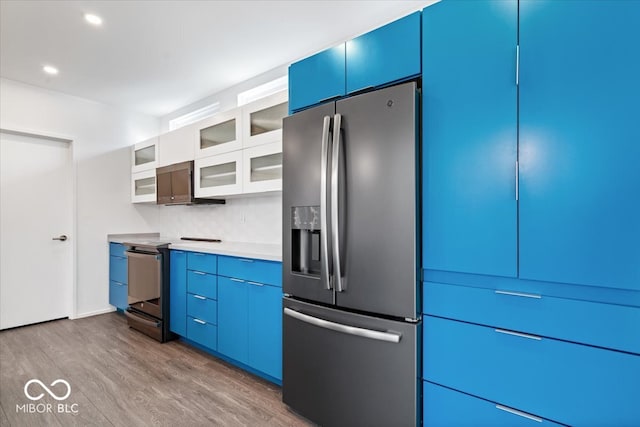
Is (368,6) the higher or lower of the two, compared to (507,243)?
higher

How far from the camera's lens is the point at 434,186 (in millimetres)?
1590

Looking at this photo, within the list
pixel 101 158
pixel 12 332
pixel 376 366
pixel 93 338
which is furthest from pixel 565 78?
pixel 12 332

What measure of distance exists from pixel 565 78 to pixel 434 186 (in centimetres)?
63

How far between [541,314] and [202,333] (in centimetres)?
263

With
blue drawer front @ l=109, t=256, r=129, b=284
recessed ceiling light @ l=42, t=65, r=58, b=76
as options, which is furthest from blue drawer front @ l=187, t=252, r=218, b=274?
recessed ceiling light @ l=42, t=65, r=58, b=76

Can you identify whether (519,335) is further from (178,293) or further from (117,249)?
(117,249)

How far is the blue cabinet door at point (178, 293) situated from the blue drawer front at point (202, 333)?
10cm

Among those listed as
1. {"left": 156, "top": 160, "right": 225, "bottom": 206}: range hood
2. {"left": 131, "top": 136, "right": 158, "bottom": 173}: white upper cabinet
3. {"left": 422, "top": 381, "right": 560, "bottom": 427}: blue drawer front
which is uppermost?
{"left": 131, "top": 136, "right": 158, "bottom": 173}: white upper cabinet

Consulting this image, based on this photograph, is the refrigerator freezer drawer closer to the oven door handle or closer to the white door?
the oven door handle

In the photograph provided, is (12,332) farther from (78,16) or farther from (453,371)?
(453,371)

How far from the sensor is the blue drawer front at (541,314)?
3.86 ft

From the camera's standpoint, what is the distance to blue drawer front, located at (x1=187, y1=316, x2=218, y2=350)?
2.87 metres

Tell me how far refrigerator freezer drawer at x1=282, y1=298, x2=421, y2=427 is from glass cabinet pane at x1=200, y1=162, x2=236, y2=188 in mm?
1634

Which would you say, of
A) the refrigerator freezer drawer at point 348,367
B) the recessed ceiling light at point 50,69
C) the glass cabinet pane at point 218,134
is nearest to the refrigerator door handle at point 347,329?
the refrigerator freezer drawer at point 348,367
